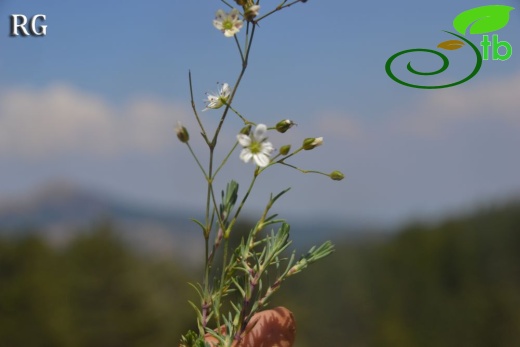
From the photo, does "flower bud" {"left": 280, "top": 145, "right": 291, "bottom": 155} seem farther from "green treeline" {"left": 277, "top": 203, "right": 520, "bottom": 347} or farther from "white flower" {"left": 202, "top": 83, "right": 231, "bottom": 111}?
"green treeline" {"left": 277, "top": 203, "right": 520, "bottom": 347}

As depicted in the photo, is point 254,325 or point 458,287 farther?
point 458,287

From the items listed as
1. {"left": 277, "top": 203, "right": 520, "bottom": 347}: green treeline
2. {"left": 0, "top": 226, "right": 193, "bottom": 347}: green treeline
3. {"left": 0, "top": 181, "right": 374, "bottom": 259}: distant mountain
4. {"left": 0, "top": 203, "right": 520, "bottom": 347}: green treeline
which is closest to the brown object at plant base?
{"left": 0, "top": 181, "right": 374, "bottom": 259}: distant mountain

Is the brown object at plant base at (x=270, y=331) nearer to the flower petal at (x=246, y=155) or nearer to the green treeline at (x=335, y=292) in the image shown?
the flower petal at (x=246, y=155)

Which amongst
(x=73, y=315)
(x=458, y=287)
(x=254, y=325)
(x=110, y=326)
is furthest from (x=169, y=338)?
(x=254, y=325)

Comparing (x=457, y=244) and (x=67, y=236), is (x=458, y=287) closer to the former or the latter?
(x=457, y=244)

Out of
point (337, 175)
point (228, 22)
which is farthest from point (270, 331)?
point (228, 22)

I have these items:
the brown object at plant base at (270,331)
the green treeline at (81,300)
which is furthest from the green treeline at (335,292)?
the brown object at plant base at (270,331)
